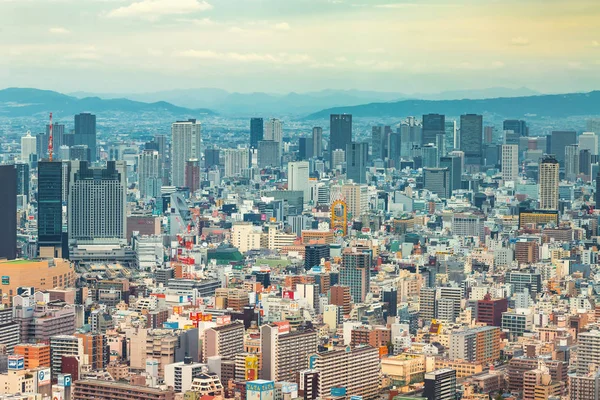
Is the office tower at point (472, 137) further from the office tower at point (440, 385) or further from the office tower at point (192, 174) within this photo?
the office tower at point (440, 385)

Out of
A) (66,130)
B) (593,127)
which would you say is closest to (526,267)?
(593,127)

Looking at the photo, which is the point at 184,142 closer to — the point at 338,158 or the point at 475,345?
the point at 338,158

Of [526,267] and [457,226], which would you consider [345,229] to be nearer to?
[457,226]

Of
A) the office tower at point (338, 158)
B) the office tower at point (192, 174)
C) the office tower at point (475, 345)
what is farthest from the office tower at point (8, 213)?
the office tower at point (338, 158)

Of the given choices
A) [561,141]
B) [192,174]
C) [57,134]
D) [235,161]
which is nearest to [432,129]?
[235,161]

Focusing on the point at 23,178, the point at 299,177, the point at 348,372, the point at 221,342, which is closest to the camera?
the point at 348,372

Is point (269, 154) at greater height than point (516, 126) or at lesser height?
lesser

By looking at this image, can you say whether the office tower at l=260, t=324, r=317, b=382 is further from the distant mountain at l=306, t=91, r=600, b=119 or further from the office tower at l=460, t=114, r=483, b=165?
the office tower at l=460, t=114, r=483, b=165

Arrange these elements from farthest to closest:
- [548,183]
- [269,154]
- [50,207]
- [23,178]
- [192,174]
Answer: [269,154] < [192,174] < [548,183] < [23,178] < [50,207]
